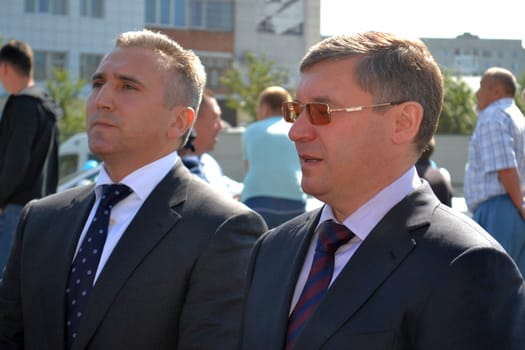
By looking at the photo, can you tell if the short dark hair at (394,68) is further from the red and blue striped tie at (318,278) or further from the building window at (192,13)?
the building window at (192,13)

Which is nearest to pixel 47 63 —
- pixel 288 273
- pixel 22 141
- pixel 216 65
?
pixel 216 65

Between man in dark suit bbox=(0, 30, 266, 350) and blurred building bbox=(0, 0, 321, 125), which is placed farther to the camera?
blurred building bbox=(0, 0, 321, 125)

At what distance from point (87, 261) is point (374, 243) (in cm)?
121

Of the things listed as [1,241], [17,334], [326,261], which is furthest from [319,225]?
[1,241]

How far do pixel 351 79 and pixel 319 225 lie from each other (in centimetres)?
43

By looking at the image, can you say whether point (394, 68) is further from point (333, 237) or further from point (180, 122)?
point (180, 122)

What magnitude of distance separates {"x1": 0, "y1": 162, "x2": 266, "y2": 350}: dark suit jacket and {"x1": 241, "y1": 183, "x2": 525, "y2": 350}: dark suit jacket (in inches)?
24.9

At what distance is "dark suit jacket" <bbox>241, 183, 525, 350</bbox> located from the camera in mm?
2166

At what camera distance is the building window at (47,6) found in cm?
4994

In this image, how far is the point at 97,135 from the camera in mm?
3336

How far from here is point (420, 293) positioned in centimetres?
222

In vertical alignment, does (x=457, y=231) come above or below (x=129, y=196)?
above

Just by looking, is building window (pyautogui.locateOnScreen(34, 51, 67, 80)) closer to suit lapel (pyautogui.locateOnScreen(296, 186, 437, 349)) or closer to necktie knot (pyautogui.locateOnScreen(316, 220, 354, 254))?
necktie knot (pyautogui.locateOnScreen(316, 220, 354, 254))

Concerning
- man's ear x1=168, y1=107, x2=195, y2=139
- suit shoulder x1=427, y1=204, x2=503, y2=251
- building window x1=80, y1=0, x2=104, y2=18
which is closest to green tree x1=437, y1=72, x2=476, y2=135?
building window x1=80, y1=0, x2=104, y2=18
